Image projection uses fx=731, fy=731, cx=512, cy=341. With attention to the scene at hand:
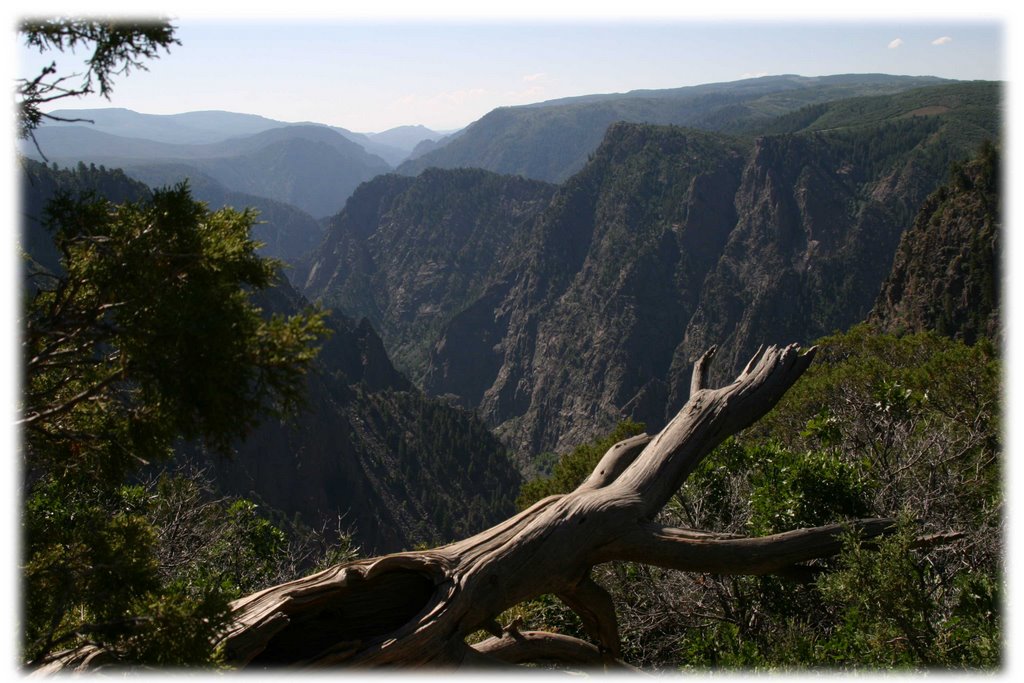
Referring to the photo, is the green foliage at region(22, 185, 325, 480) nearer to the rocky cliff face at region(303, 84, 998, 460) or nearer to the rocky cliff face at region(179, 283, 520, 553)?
the rocky cliff face at region(179, 283, 520, 553)

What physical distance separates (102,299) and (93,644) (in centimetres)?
262

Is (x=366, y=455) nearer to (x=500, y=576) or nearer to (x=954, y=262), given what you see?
(x=954, y=262)

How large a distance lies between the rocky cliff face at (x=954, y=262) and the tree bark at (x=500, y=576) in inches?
2264

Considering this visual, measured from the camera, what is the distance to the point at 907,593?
638cm

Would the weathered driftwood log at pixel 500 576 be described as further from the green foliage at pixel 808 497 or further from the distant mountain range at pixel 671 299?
the distant mountain range at pixel 671 299

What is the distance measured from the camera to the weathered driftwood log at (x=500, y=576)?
6.59 m

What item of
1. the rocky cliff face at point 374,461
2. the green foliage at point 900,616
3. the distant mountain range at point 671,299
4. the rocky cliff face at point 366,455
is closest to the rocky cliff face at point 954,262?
the distant mountain range at point 671,299

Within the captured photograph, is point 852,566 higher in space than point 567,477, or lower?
higher

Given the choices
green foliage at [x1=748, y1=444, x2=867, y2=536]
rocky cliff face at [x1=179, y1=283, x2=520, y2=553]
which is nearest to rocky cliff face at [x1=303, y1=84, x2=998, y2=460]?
rocky cliff face at [x1=179, y1=283, x2=520, y2=553]

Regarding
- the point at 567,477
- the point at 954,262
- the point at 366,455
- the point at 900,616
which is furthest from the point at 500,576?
the point at 366,455

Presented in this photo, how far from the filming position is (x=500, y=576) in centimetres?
709

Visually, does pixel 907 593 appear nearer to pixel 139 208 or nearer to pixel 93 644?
pixel 93 644

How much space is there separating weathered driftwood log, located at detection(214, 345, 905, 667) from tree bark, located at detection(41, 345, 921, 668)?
0.04 ft

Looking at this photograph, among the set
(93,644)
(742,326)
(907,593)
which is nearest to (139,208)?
(93,644)
